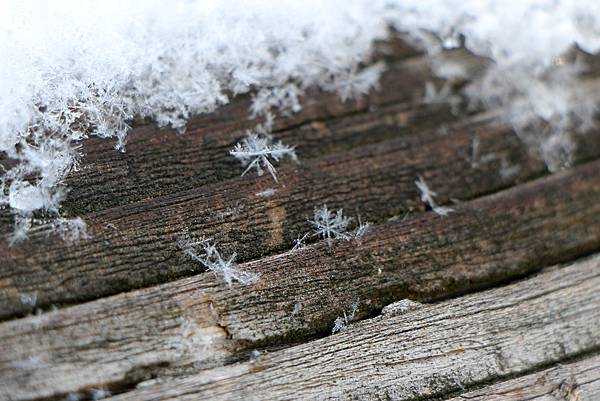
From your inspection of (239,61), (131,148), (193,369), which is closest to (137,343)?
(193,369)

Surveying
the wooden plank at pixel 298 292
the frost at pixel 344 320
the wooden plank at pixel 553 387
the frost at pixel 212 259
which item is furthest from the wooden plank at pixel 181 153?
the wooden plank at pixel 553 387

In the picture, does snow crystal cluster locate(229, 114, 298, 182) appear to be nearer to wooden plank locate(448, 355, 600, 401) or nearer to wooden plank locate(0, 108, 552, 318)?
wooden plank locate(0, 108, 552, 318)

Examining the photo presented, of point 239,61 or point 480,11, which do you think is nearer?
point 239,61

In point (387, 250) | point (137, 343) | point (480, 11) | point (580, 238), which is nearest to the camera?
point (137, 343)

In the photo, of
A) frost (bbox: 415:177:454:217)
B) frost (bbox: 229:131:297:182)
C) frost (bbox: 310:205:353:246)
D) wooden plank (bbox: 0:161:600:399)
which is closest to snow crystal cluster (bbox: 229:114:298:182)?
frost (bbox: 229:131:297:182)

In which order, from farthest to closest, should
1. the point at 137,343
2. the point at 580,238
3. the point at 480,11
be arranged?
the point at 480,11, the point at 580,238, the point at 137,343

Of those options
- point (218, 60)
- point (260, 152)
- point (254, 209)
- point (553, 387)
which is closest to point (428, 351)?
point (553, 387)

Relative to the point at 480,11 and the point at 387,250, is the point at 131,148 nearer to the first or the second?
the point at 387,250
